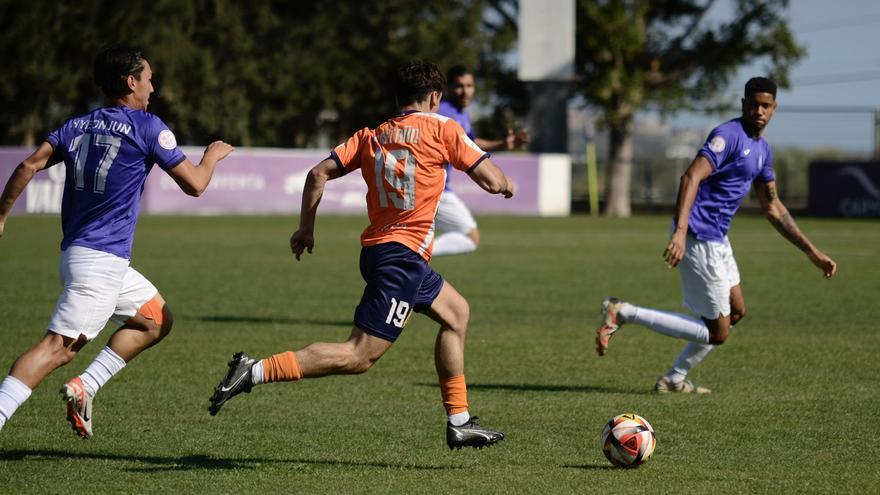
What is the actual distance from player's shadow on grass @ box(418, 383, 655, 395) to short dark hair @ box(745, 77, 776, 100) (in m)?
2.12

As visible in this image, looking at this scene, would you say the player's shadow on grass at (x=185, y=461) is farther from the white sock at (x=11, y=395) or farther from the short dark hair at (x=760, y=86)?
the short dark hair at (x=760, y=86)

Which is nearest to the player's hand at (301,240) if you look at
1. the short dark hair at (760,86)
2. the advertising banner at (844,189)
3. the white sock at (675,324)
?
the white sock at (675,324)

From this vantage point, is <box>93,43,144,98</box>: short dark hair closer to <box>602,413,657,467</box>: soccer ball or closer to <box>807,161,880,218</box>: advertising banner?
<box>602,413,657,467</box>: soccer ball

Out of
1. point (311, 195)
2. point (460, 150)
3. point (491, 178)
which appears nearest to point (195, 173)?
point (311, 195)

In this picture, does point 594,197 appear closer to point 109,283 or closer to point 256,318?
point 256,318

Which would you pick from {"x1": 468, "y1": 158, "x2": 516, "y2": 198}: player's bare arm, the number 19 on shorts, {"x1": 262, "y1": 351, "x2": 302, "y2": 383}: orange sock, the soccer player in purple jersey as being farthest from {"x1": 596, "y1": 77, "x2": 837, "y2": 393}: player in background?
the soccer player in purple jersey

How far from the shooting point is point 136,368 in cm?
938

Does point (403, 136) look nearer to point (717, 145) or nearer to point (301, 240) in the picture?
point (301, 240)

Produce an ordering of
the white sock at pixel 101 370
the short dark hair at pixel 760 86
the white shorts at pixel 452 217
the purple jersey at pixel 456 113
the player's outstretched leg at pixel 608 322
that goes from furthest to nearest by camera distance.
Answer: the white shorts at pixel 452 217, the purple jersey at pixel 456 113, the player's outstretched leg at pixel 608 322, the short dark hair at pixel 760 86, the white sock at pixel 101 370

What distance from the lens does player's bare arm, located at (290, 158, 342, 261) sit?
246 inches

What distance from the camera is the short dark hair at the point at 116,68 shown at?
238 inches

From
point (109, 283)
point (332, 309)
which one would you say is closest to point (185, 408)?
point (109, 283)

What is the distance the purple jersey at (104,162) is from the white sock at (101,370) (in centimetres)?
72

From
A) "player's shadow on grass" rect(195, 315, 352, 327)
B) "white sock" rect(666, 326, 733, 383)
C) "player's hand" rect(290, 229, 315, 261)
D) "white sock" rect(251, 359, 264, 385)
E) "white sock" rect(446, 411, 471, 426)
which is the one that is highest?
"player's hand" rect(290, 229, 315, 261)
